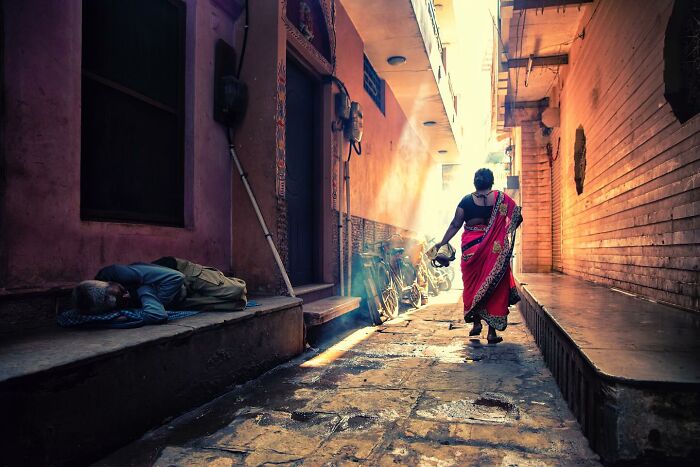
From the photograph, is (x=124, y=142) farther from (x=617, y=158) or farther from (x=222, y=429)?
(x=617, y=158)

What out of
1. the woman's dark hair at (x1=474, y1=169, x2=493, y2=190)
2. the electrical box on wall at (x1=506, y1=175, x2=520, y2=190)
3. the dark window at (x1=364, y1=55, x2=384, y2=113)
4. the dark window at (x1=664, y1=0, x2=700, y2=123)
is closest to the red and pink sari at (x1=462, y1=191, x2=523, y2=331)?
the woman's dark hair at (x1=474, y1=169, x2=493, y2=190)

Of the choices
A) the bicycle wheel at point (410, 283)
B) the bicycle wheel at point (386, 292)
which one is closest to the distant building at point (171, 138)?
the bicycle wheel at point (386, 292)

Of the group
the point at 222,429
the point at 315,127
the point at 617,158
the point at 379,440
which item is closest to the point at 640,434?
the point at 379,440

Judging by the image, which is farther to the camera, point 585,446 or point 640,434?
point 585,446

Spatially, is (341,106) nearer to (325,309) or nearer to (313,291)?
(313,291)

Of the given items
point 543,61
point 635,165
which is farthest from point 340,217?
point 543,61

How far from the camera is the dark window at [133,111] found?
3837mm

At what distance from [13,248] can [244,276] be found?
2.55 m

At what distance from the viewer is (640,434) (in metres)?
2.17

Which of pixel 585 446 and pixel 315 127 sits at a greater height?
pixel 315 127

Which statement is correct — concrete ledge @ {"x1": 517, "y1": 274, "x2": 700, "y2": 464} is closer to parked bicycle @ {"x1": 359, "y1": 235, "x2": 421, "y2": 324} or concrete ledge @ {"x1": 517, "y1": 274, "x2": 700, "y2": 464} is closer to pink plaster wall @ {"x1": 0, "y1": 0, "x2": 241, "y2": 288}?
pink plaster wall @ {"x1": 0, "y1": 0, "x2": 241, "y2": 288}

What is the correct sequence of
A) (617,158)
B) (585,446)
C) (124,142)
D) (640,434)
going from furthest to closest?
(617,158)
(124,142)
(585,446)
(640,434)

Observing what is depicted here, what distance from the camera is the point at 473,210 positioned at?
5414 mm

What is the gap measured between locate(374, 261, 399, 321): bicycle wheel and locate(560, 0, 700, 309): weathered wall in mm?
3041
